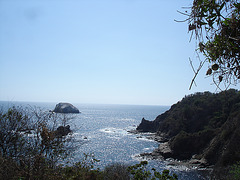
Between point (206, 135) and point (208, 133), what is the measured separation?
68cm

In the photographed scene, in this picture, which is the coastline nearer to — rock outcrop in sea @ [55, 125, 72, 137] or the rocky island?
the rocky island

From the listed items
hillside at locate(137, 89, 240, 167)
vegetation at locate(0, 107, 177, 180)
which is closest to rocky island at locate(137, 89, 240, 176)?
hillside at locate(137, 89, 240, 167)

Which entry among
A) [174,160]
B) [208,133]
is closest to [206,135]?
[208,133]

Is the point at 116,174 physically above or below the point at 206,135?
above

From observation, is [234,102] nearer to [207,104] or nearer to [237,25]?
[207,104]

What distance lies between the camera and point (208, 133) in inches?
1624

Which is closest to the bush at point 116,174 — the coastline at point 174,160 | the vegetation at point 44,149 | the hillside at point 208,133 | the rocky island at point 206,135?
the vegetation at point 44,149

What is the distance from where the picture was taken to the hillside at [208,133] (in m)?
31.3

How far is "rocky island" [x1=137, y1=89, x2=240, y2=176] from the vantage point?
31188 mm

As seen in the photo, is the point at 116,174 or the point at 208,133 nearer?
the point at 116,174

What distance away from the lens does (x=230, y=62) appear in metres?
2.56

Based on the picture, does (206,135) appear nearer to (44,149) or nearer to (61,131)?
(61,131)

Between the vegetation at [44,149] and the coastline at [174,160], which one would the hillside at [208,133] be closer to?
the coastline at [174,160]

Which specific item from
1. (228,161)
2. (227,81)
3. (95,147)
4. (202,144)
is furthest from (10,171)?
(95,147)
